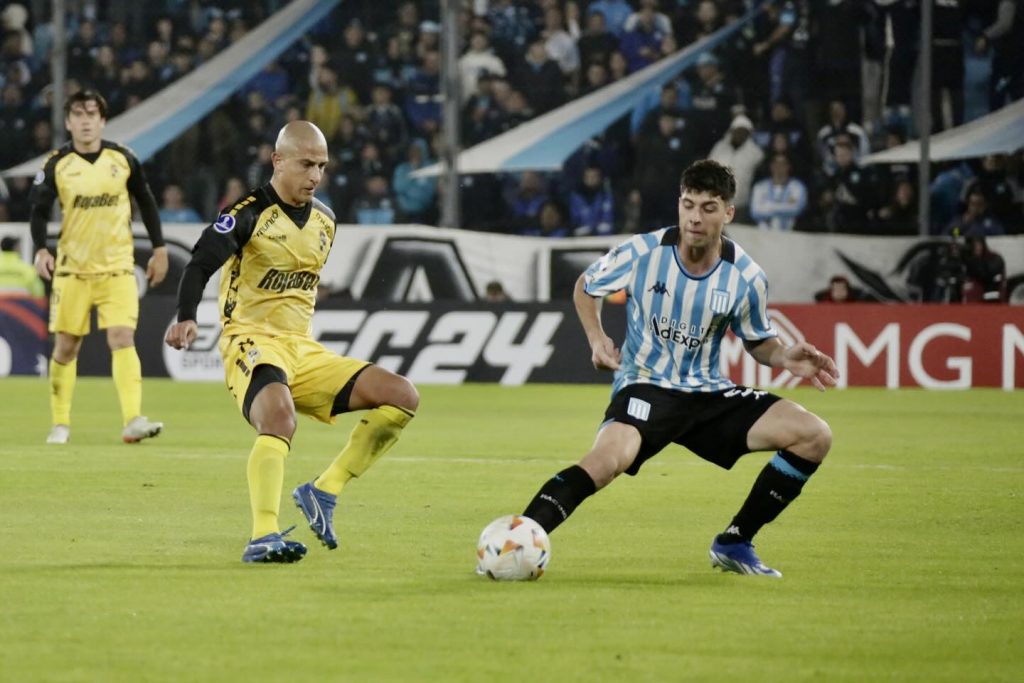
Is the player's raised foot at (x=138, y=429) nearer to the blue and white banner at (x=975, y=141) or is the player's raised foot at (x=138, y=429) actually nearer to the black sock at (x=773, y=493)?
the black sock at (x=773, y=493)

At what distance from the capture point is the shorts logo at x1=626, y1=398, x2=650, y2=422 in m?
6.65

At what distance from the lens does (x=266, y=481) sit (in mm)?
6719

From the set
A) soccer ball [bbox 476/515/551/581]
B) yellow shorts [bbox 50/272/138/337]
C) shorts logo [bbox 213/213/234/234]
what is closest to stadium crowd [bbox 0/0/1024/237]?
yellow shorts [bbox 50/272/138/337]

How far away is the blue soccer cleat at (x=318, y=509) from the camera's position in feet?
23.4

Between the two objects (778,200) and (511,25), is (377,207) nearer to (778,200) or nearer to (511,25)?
(511,25)

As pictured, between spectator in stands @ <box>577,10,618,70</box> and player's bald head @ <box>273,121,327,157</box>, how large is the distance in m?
15.1

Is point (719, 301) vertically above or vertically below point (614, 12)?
below

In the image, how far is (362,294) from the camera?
63.5 ft

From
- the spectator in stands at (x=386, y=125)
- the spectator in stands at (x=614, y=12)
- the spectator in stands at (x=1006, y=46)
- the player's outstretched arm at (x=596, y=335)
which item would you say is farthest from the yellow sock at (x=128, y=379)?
the spectator in stands at (x=1006, y=46)

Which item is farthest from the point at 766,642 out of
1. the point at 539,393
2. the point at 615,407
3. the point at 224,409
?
the point at 539,393

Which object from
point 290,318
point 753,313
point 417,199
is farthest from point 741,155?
point 753,313

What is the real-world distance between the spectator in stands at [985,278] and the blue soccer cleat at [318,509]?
12.4m

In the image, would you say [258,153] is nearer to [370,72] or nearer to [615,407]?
[370,72]

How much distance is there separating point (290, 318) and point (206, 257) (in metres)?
0.56
